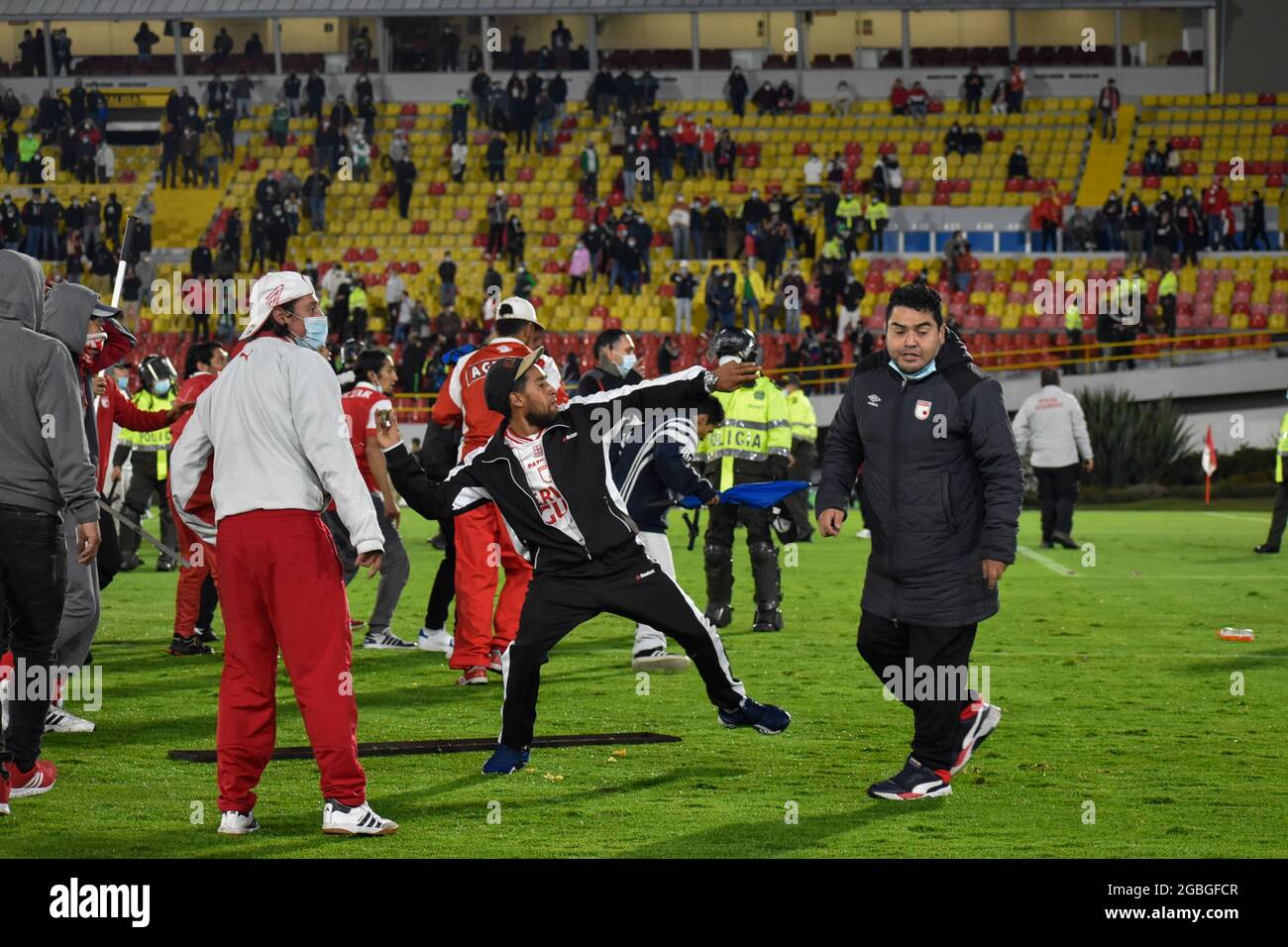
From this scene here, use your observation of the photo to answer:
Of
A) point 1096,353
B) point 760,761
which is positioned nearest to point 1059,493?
point 760,761

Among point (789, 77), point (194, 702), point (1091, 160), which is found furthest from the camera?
point (789, 77)

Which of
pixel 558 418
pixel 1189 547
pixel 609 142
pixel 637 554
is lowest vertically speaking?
pixel 1189 547

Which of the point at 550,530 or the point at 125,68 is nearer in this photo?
the point at 550,530

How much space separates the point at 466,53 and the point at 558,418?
3952 centimetres

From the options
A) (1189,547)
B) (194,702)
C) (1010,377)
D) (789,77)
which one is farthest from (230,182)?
(194,702)

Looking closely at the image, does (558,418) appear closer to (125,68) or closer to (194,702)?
(194,702)

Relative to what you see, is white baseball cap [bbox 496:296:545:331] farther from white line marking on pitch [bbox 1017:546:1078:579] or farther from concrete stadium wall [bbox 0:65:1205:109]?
concrete stadium wall [bbox 0:65:1205:109]

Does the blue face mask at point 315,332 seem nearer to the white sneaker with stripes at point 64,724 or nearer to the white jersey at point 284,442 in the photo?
the white jersey at point 284,442

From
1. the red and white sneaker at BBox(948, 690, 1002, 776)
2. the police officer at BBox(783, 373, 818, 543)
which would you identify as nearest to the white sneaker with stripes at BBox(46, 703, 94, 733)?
the red and white sneaker at BBox(948, 690, 1002, 776)

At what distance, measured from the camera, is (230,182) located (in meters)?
43.2

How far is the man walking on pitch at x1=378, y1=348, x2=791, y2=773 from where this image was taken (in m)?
7.95

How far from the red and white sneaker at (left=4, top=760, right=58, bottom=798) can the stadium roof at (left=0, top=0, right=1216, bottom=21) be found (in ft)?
131

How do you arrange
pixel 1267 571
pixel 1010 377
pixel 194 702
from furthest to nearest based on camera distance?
1. pixel 1010 377
2. pixel 1267 571
3. pixel 194 702

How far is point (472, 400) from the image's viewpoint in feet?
35.1
